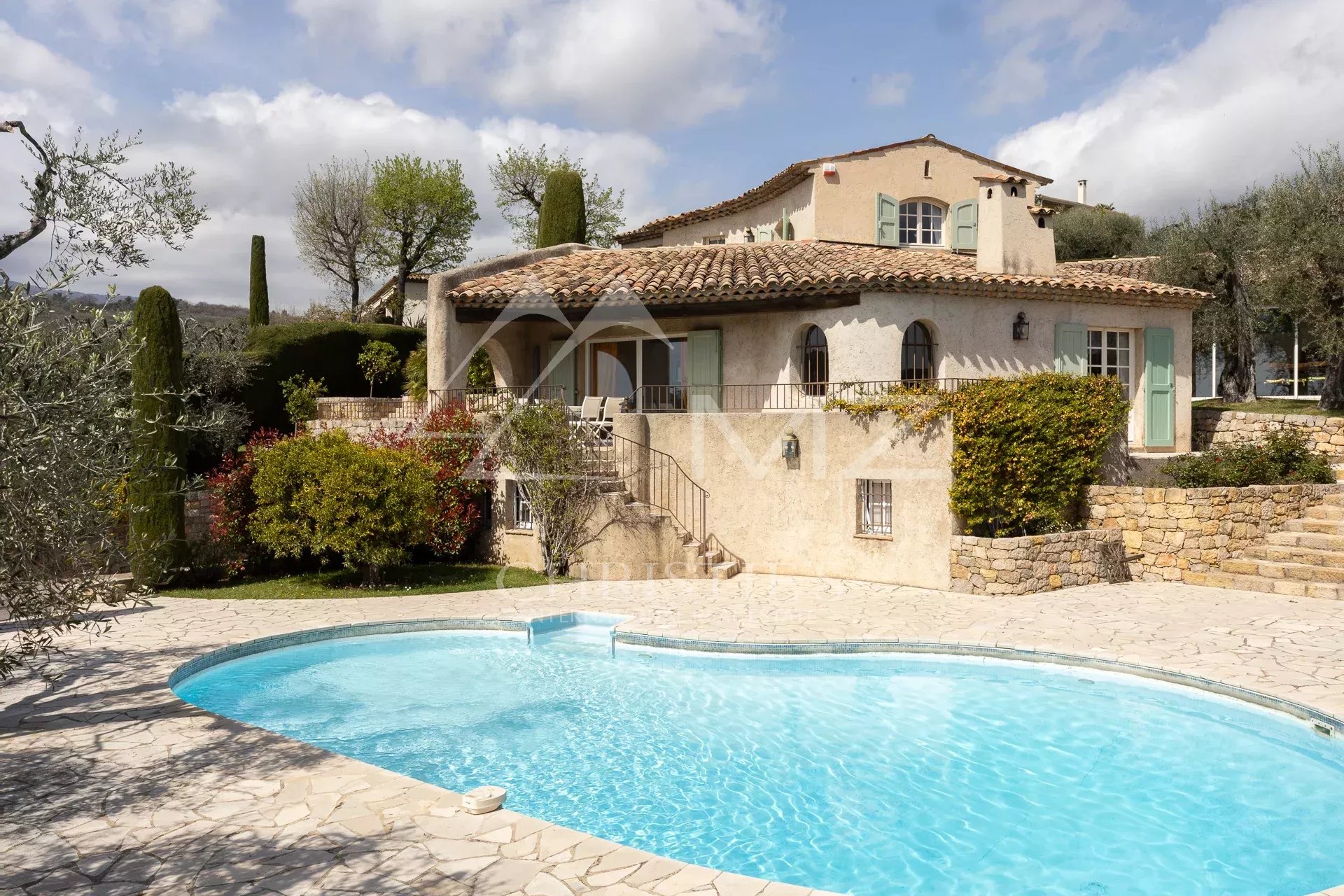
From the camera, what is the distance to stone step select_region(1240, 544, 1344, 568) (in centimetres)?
1533

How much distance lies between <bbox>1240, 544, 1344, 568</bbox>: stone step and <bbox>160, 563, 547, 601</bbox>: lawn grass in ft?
44.7

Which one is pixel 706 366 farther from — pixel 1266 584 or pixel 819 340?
pixel 1266 584

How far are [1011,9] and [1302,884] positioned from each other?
16447mm

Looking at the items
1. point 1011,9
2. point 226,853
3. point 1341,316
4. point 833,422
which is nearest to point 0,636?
point 226,853

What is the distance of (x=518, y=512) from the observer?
19219 mm

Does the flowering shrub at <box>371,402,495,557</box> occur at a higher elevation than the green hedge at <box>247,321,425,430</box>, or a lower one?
lower

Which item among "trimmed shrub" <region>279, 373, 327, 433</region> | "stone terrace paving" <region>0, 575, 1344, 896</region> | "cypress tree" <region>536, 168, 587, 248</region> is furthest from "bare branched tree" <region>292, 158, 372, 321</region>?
"stone terrace paving" <region>0, 575, 1344, 896</region>

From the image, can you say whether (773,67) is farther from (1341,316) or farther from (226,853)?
(226,853)

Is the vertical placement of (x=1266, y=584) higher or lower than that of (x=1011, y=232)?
lower

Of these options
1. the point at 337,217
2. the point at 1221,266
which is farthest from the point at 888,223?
the point at 337,217

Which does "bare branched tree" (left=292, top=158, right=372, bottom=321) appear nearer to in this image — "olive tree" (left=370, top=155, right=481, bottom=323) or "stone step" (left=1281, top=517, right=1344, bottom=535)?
"olive tree" (left=370, top=155, right=481, bottom=323)

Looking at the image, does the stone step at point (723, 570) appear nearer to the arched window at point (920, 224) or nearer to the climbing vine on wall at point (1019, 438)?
the climbing vine on wall at point (1019, 438)

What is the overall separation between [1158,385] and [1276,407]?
324 inches

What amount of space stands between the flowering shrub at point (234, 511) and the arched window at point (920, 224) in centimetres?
1841
